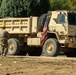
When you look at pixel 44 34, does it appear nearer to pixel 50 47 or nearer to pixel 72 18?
pixel 50 47

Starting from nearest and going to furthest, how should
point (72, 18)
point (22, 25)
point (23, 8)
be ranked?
point (72, 18), point (22, 25), point (23, 8)

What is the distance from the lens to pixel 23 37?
85.3ft

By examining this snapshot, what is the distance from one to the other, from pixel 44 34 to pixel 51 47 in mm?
1087

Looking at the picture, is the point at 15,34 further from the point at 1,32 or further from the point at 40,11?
the point at 40,11

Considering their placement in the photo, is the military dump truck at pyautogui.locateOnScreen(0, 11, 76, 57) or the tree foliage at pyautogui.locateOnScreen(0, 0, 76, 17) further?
the tree foliage at pyautogui.locateOnScreen(0, 0, 76, 17)

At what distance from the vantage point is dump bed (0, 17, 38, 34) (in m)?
24.7

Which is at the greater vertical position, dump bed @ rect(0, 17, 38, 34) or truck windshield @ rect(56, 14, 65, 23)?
truck windshield @ rect(56, 14, 65, 23)

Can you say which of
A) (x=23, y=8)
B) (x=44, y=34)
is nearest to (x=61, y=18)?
(x=44, y=34)

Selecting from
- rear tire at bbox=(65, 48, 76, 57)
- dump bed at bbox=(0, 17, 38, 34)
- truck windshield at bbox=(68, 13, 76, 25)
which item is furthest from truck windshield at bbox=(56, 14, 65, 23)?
rear tire at bbox=(65, 48, 76, 57)

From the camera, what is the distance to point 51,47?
23.6 metres

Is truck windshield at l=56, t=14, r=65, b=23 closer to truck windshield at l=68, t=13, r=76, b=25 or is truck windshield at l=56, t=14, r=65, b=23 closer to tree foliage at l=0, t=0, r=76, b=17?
truck windshield at l=68, t=13, r=76, b=25

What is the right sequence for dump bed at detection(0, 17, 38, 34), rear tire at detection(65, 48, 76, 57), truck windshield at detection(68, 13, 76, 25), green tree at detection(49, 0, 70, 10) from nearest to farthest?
truck windshield at detection(68, 13, 76, 25), dump bed at detection(0, 17, 38, 34), rear tire at detection(65, 48, 76, 57), green tree at detection(49, 0, 70, 10)

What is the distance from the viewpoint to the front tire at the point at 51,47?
76.2ft

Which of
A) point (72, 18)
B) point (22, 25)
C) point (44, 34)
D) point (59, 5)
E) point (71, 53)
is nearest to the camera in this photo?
point (72, 18)
